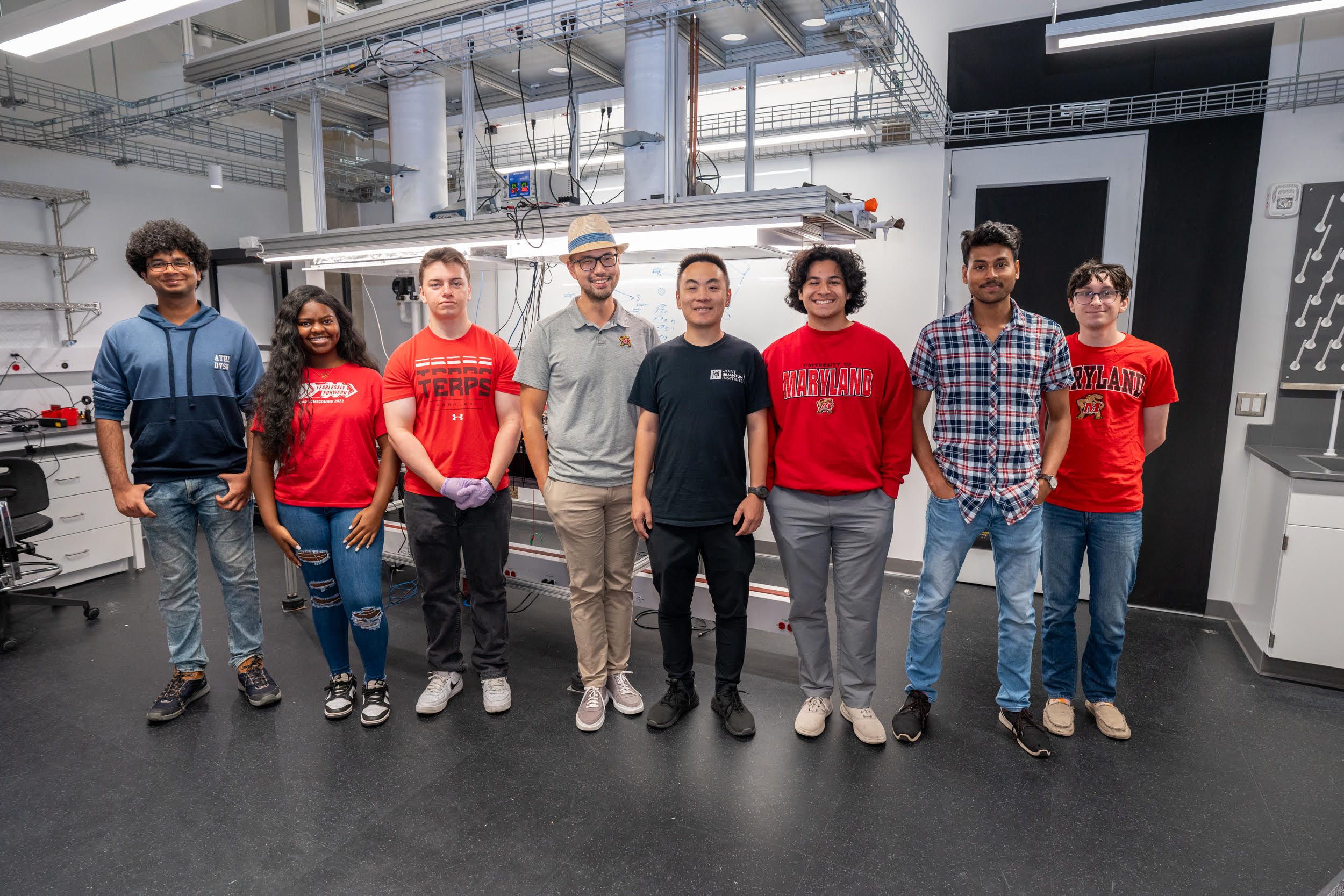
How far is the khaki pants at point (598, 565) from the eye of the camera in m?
2.37

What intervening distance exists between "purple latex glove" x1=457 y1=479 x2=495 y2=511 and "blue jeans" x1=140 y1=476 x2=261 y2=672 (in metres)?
0.82

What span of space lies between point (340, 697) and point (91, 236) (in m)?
4.13

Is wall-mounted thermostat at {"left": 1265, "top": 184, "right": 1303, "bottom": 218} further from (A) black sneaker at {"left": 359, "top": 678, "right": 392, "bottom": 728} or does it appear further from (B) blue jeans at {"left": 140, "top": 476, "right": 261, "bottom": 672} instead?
(B) blue jeans at {"left": 140, "top": 476, "right": 261, "bottom": 672}

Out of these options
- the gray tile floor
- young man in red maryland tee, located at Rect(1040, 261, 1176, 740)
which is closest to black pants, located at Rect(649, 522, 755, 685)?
the gray tile floor

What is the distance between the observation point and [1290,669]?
2805mm

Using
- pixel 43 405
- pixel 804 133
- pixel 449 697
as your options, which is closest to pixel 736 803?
pixel 449 697

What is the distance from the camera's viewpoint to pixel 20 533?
3.25 m

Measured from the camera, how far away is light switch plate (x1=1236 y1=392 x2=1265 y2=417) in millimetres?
3281

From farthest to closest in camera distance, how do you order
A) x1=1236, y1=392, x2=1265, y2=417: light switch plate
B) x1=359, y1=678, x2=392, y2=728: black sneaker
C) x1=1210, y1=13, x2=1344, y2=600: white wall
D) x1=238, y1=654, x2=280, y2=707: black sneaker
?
Result: x1=1236, y1=392, x2=1265, y2=417: light switch plate < x1=1210, y1=13, x2=1344, y2=600: white wall < x1=238, y1=654, x2=280, y2=707: black sneaker < x1=359, y1=678, x2=392, y2=728: black sneaker

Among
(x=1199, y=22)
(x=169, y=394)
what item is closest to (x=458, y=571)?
(x=169, y=394)

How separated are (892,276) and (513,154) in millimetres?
2583

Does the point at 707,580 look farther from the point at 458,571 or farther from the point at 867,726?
the point at 458,571

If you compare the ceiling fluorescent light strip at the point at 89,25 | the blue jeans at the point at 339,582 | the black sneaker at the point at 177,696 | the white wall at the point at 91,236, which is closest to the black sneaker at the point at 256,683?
the black sneaker at the point at 177,696

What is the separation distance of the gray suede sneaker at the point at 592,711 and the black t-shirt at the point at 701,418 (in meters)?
0.69
